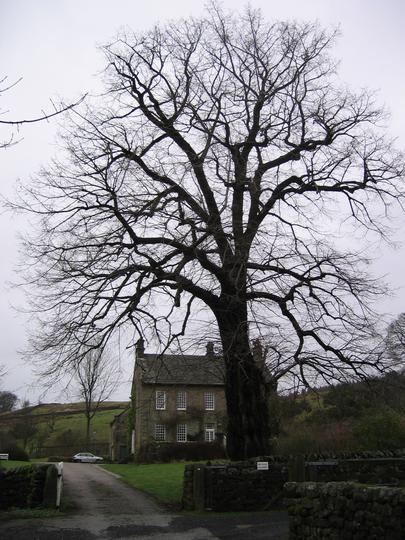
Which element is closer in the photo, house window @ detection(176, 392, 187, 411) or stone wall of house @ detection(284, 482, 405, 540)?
stone wall of house @ detection(284, 482, 405, 540)

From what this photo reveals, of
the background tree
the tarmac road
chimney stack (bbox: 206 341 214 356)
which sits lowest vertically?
the tarmac road

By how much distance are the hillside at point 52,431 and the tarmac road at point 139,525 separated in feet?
136

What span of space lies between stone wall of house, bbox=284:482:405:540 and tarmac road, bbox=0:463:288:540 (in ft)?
5.69

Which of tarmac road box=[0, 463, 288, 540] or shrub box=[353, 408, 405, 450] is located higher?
shrub box=[353, 408, 405, 450]

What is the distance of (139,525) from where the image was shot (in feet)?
48.5

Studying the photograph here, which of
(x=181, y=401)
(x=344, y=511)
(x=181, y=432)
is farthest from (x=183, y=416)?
(x=344, y=511)

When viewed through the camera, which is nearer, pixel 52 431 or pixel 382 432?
pixel 382 432

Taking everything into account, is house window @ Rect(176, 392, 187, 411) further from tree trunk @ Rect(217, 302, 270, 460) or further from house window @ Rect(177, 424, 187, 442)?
tree trunk @ Rect(217, 302, 270, 460)

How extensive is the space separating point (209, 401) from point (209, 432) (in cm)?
288

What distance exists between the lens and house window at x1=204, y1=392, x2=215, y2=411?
A: 5403 centimetres

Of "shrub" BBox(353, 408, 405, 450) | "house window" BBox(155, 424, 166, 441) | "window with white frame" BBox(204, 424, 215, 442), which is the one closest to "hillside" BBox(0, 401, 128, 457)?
"house window" BBox(155, 424, 166, 441)

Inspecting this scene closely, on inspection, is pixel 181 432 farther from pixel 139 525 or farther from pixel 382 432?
pixel 139 525

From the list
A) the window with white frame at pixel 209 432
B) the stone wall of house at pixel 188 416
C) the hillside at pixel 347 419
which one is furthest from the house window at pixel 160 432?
the hillside at pixel 347 419

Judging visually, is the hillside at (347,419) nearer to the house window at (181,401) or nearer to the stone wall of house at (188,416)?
the stone wall of house at (188,416)
